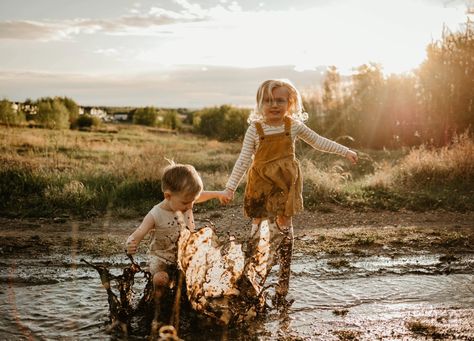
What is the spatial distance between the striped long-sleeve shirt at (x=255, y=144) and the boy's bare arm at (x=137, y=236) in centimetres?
83

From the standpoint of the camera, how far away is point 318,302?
4.26m

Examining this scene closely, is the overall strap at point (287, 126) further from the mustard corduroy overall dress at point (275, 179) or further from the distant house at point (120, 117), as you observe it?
the distant house at point (120, 117)

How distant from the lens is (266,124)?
173 inches

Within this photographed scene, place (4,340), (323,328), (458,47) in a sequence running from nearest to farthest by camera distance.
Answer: (4,340)
(323,328)
(458,47)

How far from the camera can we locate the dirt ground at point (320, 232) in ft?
19.6

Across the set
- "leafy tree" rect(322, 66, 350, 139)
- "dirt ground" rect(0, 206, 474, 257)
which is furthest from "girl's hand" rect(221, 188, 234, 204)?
"leafy tree" rect(322, 66, 350, 139)

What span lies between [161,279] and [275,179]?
1.27 m

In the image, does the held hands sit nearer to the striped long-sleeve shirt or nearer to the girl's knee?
the striped long-sleeve shirt

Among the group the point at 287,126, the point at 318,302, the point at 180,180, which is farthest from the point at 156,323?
the point at 287,126

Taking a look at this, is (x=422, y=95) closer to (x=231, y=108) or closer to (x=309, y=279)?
(x=309, y=279)

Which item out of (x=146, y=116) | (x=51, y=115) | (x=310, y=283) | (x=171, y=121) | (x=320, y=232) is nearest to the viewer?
(x=310, y=283)

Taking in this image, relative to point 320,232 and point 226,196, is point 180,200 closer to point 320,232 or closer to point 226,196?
point 226,196

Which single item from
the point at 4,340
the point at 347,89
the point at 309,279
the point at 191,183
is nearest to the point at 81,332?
the point at 4,340

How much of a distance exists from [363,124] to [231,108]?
19.9m
